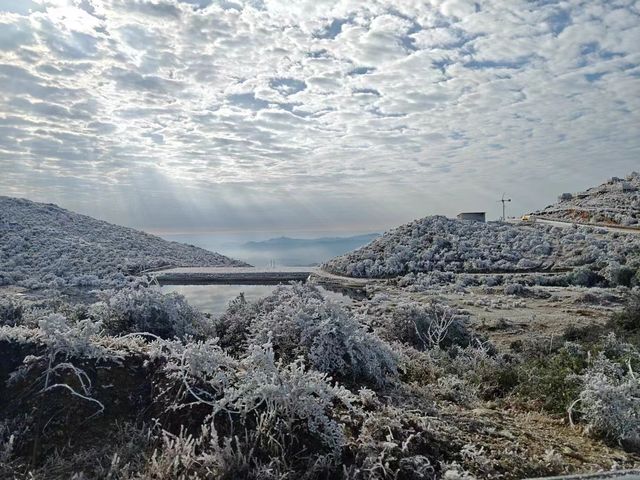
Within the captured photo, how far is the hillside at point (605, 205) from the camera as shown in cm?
3108

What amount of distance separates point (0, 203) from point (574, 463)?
117 ft

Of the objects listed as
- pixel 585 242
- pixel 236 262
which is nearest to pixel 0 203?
pixel 236 262

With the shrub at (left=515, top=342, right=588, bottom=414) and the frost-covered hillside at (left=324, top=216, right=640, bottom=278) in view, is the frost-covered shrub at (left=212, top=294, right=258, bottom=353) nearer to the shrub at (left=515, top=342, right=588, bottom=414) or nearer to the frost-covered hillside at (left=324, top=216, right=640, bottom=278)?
the shrub at (left=515, top=342, right=588, bottom=414)

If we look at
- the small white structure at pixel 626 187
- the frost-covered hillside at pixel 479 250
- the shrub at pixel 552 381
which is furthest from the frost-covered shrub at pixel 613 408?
the small white structure at pixel 626 187

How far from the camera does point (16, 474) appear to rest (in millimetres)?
3213

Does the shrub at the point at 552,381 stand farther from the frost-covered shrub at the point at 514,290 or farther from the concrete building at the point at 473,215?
the concrete building at the point at 473,215

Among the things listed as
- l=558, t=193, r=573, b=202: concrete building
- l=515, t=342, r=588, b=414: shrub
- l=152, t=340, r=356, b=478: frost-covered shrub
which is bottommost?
l=515, t=342, r=588, b=414: shrub

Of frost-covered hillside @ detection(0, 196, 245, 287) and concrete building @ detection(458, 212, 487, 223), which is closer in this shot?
frost-covered hillside @ detection(0, 196, 245, 287)

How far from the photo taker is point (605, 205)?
117ft

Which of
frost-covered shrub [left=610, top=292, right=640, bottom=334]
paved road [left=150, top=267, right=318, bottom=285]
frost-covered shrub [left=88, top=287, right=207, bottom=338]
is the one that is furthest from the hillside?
frost-covered shrub [left=88, top=287, right=207, bottom=338]

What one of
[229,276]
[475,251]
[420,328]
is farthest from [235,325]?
[475,251]

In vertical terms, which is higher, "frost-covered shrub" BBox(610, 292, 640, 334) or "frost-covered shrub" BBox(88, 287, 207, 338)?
"frost-covered shrub" BBox(88, 287, 207, 338)

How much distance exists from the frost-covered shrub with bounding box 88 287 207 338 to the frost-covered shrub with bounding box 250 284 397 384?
1.01m

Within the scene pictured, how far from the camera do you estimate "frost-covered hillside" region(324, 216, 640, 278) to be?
69.1 ft
